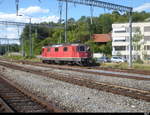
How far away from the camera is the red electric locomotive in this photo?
3328cm

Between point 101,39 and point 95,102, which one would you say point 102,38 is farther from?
point 95,102

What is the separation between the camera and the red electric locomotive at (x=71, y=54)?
33.3 m

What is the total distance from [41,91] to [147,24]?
6175 centimetres

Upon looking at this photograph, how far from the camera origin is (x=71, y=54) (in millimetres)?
34250

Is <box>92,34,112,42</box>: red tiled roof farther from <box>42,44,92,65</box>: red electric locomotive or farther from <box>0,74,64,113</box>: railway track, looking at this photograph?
<box>0,74,64,113</box>: railway track

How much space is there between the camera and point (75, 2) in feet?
105

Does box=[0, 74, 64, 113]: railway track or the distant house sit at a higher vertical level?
the distant house

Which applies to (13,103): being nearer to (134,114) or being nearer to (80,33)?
(134,114)

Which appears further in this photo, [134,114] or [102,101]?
[102,101]

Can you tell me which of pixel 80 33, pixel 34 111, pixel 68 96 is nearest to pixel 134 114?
pixel 34 111

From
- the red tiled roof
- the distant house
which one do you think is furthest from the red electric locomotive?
the red tiled roof

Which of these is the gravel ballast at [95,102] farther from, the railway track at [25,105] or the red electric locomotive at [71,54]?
the red electric locomotive at [71,54]

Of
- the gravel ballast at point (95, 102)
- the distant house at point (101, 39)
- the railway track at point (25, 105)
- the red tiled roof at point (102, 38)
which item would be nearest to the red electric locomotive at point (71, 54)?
the gravel ballast at point (95, 102)

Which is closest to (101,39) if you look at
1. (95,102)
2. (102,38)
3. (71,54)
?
(102,38)
